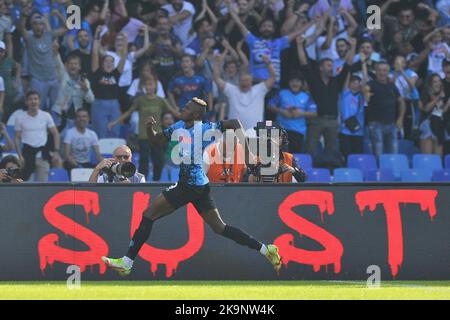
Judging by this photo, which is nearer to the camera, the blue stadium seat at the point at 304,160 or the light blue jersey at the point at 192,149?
the light blue jersey at the point at 192,149

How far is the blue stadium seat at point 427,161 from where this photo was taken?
17516 millimetres

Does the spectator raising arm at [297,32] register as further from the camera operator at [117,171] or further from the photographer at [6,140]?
the camera operator at [117,171]

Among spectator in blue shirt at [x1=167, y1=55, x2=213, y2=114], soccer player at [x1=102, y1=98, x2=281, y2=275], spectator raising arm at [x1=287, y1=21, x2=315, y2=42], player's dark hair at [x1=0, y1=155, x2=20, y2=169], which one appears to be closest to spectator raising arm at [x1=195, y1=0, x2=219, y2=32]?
spectator in blue shirt at [x1=167, y1=55, x2=213, y2=114]

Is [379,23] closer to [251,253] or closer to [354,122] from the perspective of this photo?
[354,122]

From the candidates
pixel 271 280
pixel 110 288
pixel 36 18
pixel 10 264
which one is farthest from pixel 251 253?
pixel 36 18

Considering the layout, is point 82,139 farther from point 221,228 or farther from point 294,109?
point 221,228

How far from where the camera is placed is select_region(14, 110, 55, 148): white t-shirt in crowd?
1667 cm

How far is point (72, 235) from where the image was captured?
1257 centimetres

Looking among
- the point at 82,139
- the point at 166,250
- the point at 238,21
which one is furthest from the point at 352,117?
the point at 166,250

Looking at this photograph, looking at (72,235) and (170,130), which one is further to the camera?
(72,235)

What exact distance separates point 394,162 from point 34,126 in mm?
5559

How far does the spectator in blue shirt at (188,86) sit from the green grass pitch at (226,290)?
542 centimetres

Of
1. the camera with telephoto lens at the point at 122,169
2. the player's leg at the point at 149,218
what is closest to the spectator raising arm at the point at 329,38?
the camera with telephoto lens at the point at 122,169

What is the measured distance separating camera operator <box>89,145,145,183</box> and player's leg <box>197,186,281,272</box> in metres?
1.38
